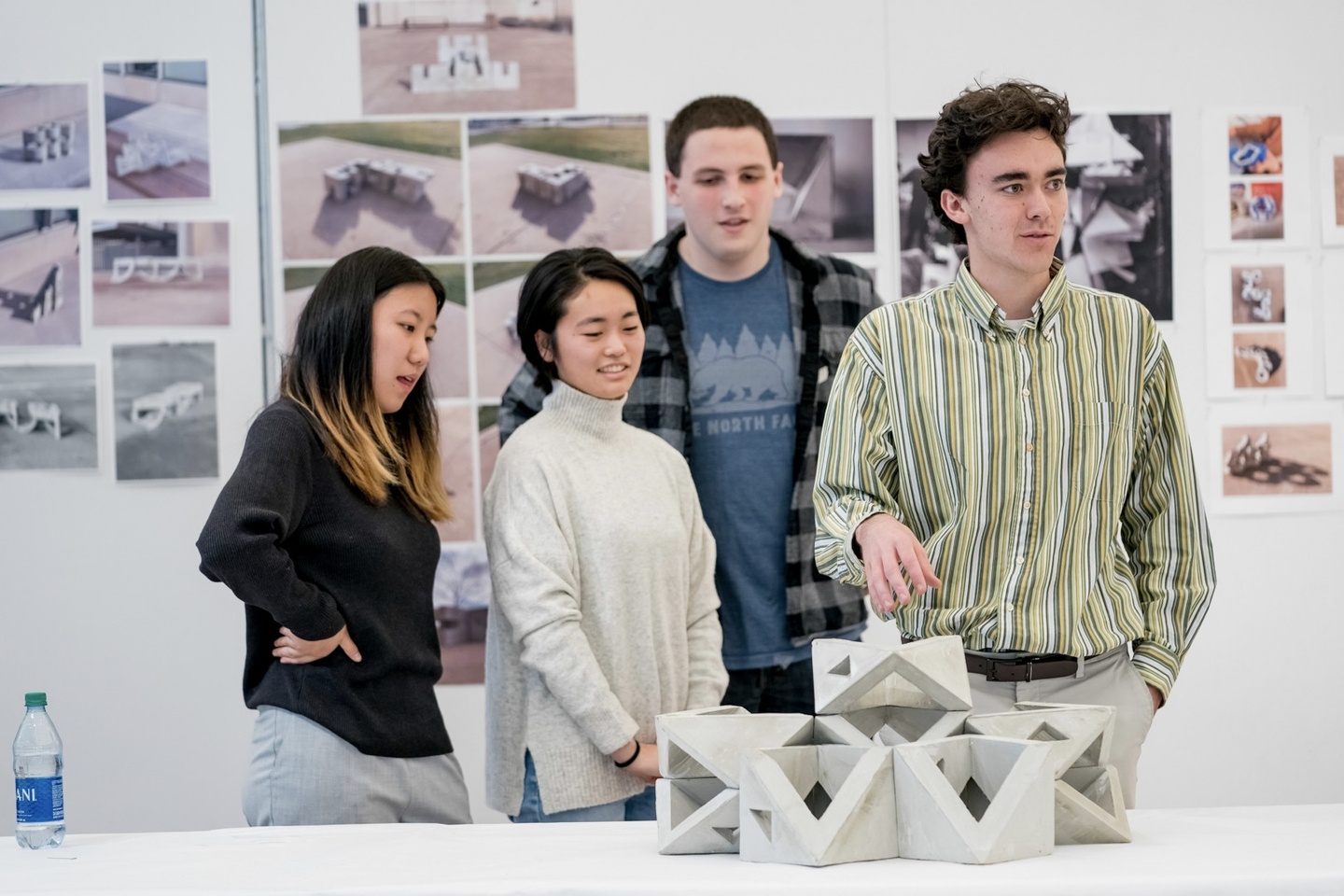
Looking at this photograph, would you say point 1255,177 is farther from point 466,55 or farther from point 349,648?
point 349,648

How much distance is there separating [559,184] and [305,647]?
5.29 feet

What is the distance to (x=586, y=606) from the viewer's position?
2516mm

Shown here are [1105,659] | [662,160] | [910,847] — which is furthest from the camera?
[662,160]

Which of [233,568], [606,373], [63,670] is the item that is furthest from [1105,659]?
[63,670]

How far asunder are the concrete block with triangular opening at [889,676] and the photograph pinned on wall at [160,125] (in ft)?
8.03

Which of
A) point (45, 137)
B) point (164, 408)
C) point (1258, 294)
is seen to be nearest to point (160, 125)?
point (45, 137)

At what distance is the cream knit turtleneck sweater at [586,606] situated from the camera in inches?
95.3

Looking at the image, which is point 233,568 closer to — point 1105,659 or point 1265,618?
point 1105,659

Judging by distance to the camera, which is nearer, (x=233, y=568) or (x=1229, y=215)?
(x=233, y=568)

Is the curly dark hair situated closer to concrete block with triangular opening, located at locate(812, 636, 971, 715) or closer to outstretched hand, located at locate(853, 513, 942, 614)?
outstretched hand, located at locate(853, 513, 942, 614)

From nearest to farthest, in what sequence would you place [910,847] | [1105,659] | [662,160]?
[910,847], [1105,659], [662,160]

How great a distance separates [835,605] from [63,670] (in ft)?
6.53

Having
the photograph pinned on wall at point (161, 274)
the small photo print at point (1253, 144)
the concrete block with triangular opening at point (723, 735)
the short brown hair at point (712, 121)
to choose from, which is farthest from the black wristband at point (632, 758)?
the small photo print at point (1253, 144)

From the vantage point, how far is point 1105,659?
2.06 metres
